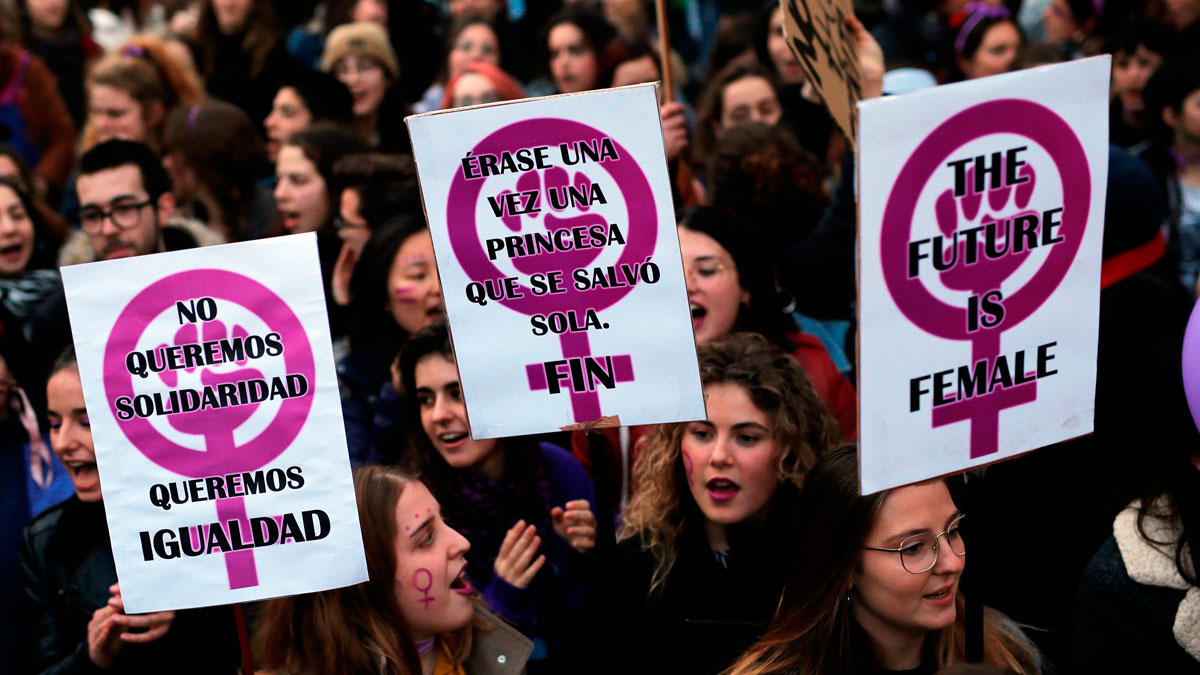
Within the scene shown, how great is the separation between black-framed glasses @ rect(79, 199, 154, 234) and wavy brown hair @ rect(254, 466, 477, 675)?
265 centimetres

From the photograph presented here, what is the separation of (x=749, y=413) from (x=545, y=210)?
888 millimetres

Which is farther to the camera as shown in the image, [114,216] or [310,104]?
[310,104]

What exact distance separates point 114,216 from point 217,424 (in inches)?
111

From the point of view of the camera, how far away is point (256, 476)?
252 centimetres

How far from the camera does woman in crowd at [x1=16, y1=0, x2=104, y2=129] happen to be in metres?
8.62

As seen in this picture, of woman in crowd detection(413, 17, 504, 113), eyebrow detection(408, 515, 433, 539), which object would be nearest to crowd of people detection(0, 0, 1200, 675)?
eyebrow detection(408, 515, 433, 539)

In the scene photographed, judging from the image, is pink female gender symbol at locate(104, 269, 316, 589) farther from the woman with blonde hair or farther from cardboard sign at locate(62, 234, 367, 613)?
the woman with blonde hair

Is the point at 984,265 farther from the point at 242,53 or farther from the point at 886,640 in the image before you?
the point at 242,53

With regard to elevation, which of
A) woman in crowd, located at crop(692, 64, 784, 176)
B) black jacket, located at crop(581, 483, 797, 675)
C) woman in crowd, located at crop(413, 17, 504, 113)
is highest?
woman in crowd, located at crop(413, 17, 504, 113)

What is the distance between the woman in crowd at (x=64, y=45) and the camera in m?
8.62

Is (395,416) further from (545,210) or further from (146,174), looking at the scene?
(146,174)

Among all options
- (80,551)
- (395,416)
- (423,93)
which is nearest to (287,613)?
(80,551)

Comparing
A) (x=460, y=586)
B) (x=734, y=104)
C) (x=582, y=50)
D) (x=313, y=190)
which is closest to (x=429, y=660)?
(x=460, y=586)

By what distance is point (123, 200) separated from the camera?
500 cm
